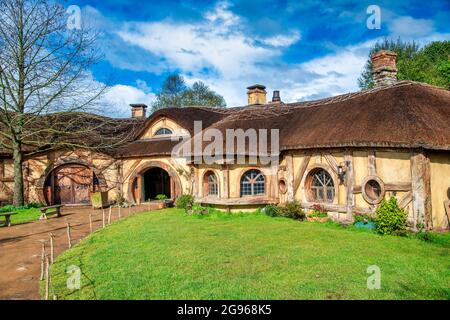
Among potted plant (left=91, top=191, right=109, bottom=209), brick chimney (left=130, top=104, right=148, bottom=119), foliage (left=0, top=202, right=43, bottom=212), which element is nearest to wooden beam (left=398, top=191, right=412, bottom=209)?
potted plant (left=91, top=191, right=109, bottom=209)

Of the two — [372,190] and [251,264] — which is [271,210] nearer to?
[372,190]

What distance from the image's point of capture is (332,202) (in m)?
13.2

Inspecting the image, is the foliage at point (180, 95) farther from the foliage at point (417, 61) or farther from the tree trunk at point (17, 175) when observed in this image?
the tree trunk at point (17, 175)

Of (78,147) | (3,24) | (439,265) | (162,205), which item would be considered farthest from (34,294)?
(3,24)

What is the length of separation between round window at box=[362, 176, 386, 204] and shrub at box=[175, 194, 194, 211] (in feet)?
25.8

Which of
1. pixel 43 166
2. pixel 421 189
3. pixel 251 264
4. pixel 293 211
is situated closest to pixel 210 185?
pixel 293 211

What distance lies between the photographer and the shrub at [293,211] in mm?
13781

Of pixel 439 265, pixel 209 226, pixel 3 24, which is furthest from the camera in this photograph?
pixel 3 24

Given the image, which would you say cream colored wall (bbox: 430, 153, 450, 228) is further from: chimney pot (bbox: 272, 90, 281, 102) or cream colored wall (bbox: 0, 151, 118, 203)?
cream colored wall (bbox: 0, 151, 118, 203)

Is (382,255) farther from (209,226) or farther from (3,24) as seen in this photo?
(3,24)

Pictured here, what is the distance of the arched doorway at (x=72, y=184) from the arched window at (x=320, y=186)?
12.8 m

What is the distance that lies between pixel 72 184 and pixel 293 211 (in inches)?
530

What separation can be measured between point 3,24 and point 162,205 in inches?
479
